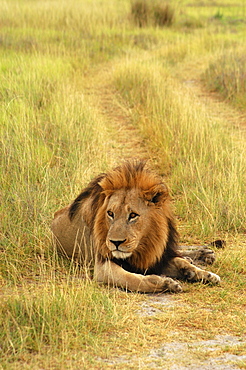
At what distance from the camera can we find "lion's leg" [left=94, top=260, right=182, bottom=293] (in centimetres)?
375

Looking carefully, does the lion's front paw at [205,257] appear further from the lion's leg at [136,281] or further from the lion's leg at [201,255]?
the lion's leg at [136,281]

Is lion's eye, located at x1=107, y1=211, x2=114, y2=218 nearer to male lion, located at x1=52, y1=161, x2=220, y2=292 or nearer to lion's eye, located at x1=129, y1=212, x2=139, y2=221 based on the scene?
male lion, located at x1=52, y1=161, x2=220, y2=292

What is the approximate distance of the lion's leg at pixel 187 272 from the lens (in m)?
3.95

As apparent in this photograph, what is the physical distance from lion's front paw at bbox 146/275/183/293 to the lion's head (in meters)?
0.13

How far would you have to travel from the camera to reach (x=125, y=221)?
3.75 m

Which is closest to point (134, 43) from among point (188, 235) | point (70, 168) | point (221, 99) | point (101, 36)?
point (101, 36)

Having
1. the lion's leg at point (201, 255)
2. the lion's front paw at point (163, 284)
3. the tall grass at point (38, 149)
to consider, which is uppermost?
the tall grass at point (38, 149)

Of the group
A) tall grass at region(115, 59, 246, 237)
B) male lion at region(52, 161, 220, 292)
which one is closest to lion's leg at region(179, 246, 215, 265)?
male lion at region(52, 161, 220, 292)

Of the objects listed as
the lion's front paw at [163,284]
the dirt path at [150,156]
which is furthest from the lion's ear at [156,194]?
the dirt path at [150,156]

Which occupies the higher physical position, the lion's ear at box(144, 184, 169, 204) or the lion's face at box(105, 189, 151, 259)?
the lion's ear at box(144, 184, 169, 204)

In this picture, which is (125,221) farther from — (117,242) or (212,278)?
(212,278)

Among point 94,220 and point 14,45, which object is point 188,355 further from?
point 14,45

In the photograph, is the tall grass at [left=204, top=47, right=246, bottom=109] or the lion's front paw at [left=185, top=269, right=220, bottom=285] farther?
the tall grass at [left=204, top=47, right=246, bottom=109]

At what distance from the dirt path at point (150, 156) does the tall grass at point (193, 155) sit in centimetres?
23
